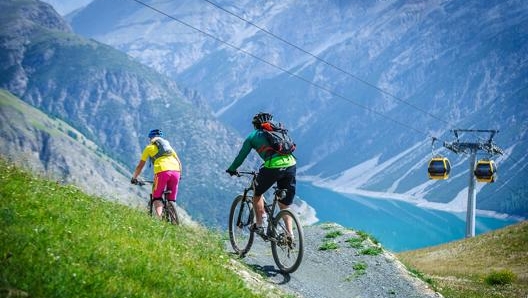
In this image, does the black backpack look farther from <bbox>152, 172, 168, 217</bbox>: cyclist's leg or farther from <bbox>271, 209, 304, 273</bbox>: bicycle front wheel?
<bbox>152, 172, 168, 217</bbox>: cyclist's leg

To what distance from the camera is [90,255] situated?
24.9 feet

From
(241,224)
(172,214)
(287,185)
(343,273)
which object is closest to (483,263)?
(343,273)

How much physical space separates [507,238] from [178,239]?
1257 inches

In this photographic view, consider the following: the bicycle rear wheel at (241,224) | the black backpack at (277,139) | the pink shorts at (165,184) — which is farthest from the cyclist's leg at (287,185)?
the pink shorts at (165,184)

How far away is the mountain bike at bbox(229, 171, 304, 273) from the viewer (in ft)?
40.4

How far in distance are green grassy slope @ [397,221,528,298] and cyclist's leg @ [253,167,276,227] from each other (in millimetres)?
7639

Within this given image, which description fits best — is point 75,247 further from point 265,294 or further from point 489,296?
point 489,296

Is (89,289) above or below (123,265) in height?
below

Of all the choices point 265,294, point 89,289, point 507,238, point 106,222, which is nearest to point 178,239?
point 106,222

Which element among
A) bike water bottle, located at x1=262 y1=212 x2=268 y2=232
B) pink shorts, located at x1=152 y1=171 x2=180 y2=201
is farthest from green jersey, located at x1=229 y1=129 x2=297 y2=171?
pink shorts, located at x1=152 y1=171 x2=180 y2=201

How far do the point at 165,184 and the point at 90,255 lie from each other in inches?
254

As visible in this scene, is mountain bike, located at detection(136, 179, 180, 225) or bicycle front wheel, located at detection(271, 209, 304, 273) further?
mountain bike, located at detection(136, 179, 180, 225)

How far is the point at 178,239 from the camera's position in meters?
10.8

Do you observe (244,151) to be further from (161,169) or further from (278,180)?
(161,169)
